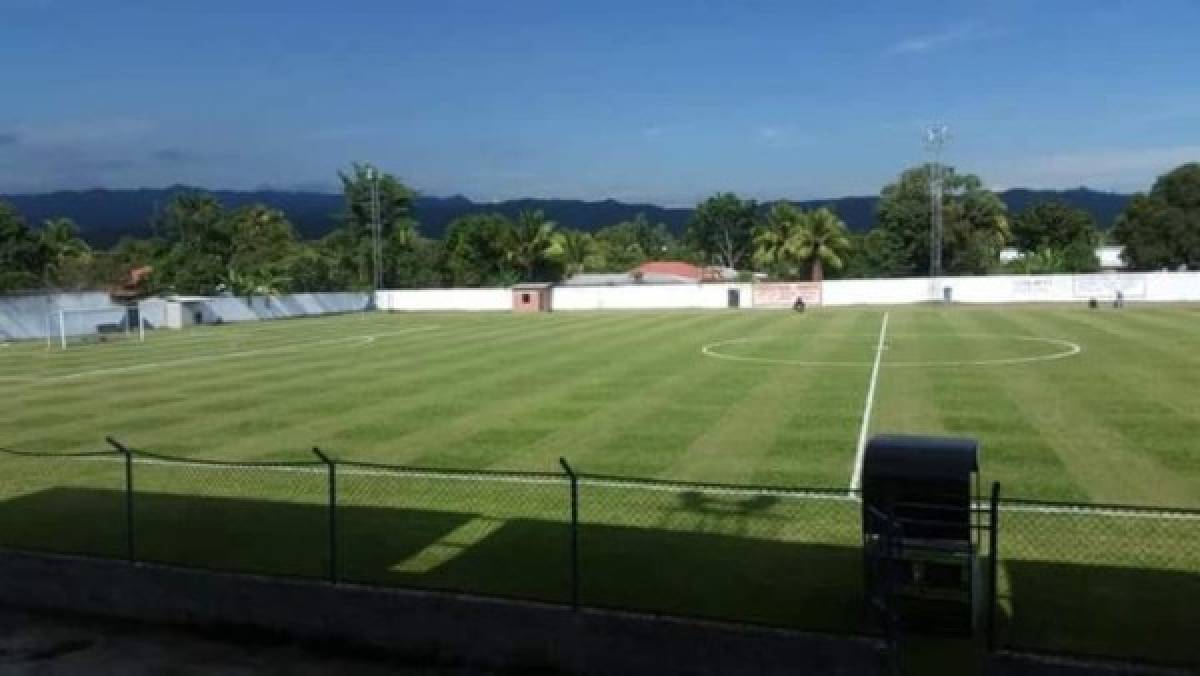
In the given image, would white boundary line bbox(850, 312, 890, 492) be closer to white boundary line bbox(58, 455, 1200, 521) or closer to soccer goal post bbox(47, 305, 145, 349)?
white boundary line bbox(58, 455, 1200, 521)

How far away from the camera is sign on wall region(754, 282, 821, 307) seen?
8031 cm

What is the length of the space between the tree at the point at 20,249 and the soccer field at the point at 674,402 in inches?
2688

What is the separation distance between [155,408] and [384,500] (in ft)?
43.6

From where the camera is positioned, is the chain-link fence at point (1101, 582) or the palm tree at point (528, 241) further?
the palm tree at point (528, 241)

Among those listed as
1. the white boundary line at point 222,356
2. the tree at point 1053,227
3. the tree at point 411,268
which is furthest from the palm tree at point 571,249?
the tree at point 1053,227

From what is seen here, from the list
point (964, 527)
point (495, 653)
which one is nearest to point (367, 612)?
point (495, 653)

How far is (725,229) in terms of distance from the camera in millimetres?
180500

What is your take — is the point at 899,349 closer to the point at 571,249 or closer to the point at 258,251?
the point at 258,251

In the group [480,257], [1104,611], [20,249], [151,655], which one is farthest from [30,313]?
[1104,611]

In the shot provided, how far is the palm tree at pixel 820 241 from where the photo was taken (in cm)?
9988

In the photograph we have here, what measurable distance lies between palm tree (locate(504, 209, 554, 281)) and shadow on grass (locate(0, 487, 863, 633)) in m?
91.8

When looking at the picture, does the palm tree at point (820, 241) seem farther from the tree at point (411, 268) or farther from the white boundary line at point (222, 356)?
the white boundary line at point (222, 356)

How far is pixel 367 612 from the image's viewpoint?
934cm

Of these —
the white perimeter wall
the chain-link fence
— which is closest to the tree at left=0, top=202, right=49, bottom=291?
the white perimeter wall
